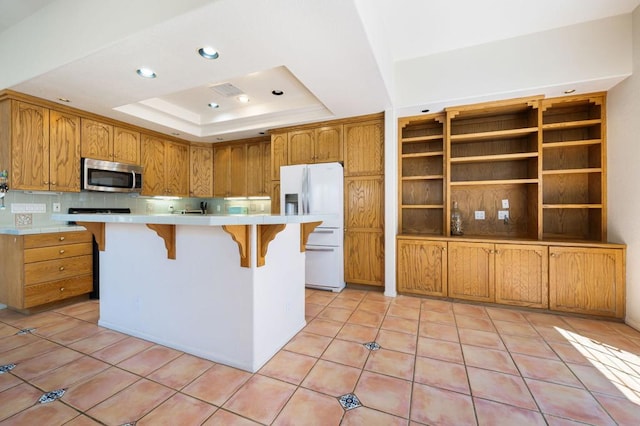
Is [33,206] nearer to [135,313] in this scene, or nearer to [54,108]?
[54,108]

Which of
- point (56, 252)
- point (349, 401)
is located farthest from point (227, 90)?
point (349, 401)

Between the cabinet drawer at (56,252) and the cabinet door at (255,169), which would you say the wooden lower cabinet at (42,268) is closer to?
the cabinet drawer at (56,252)

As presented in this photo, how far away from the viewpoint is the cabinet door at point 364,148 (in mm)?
3564

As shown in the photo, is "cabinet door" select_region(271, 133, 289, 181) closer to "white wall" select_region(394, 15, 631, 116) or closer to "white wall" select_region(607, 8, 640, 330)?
"white wall" select_region(394, 15, 631, 116)

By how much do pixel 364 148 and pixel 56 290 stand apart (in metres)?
4.01

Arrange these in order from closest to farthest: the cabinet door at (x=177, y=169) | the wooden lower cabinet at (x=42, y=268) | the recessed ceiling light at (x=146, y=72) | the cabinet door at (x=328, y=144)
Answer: the recessed ceiling light at (x=146, y=72)
the wooden lower cabinet at (x=42, y=268)
the cabinet door at (x=328, y=144)
the cabinet door at (x=177, y=169)

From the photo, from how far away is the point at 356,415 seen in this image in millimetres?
1430

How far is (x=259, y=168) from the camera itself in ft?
15.8

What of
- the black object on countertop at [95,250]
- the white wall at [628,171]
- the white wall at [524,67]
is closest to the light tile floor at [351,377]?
the white wall at [628,171]

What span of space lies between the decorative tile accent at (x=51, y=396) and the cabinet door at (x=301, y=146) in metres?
3.27

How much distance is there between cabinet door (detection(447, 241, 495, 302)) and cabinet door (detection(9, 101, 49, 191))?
16.0ft

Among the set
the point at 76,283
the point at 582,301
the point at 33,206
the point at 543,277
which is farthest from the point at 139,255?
the point at 582,301

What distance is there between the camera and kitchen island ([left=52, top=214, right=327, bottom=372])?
1806 millimetres

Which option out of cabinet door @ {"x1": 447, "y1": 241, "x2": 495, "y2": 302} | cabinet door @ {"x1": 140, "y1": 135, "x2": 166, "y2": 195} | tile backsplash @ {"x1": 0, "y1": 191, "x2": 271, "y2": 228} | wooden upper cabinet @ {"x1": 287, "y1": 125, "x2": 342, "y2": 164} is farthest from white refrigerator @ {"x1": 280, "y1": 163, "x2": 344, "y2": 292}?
cabinet door @ {"x1": 140, "y1": 135, "x2": 166, "y2": 195}
